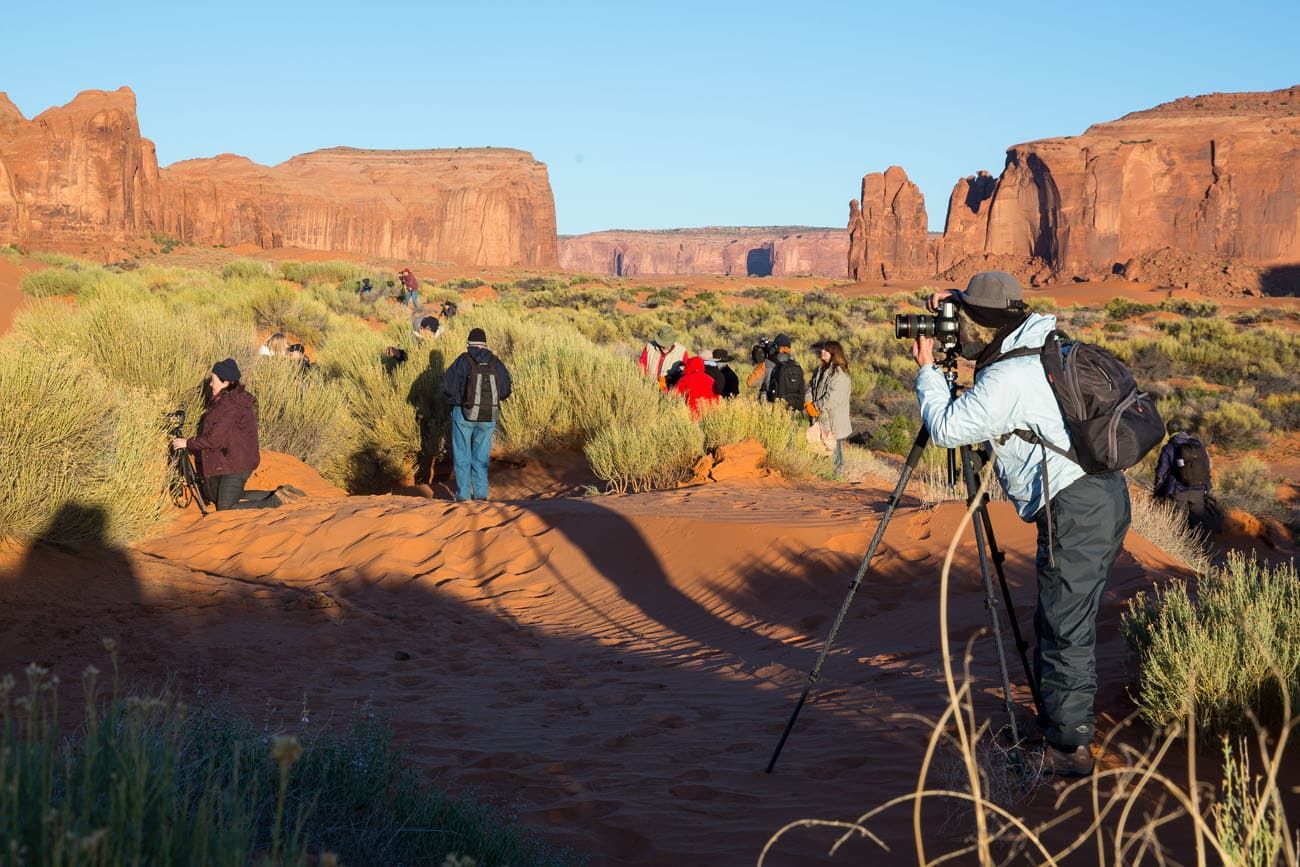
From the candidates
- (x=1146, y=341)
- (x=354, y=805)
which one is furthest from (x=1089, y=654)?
(x=1146, y=341)

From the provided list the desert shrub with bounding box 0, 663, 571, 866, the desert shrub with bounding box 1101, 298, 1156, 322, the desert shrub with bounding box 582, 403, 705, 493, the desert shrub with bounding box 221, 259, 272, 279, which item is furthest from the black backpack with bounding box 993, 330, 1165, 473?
the desert shrub with bounding box 1101, 298, 1156, 322

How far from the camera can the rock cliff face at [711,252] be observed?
17362 centimetres

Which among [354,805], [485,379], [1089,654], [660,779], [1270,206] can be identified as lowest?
[660,779]

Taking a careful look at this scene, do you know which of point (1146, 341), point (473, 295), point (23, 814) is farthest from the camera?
point (473, 295)

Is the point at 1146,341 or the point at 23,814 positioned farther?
the point at 1146,341

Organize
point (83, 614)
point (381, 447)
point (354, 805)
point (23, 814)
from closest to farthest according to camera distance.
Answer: point (23, 814) < point (354, 805) < point (83, 614) < point (381, 447)

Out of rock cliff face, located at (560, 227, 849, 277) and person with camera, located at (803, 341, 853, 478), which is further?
rock cliff face, located at (560, 227, 849, 277)

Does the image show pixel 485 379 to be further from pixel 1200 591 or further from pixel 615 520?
pixel 1200 591

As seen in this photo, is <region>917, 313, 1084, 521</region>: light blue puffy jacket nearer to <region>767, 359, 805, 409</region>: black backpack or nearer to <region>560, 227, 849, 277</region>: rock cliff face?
<region>767, 359, 805, 409</region>: black backpack

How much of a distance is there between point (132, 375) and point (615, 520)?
5.73 metres

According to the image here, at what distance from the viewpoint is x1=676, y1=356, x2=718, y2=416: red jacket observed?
13.5 m

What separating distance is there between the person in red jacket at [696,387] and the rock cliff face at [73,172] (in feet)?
202

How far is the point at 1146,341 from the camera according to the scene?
98.8 ft

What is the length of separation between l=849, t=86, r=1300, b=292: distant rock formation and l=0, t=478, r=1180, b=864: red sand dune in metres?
69.7
